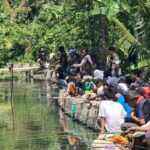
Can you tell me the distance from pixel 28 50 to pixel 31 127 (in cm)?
2649

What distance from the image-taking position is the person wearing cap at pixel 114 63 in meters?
21.2

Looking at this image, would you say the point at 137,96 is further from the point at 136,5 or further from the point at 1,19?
the point at 1,19

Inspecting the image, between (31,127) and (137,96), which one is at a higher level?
(137,96)

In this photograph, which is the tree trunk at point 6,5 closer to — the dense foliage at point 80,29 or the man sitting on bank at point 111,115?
the dense foliage at point 80,29

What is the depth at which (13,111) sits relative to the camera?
24312 mm

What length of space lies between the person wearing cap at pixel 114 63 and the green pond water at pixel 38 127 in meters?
2.10

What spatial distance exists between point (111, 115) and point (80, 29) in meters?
16.8

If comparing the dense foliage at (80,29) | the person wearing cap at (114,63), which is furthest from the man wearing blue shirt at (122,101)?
the person wearing cap at (114,63)

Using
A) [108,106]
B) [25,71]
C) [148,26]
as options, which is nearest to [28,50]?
[25,71]

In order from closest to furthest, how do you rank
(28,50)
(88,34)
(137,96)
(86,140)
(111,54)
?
1. (137,96)
2. (86,140)
3. (111,54)
4. (88,34)
5. (28,50)

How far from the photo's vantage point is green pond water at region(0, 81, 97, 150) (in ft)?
54.1

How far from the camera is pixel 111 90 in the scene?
14305mm

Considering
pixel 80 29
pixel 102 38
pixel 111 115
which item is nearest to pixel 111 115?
pixel 111 115

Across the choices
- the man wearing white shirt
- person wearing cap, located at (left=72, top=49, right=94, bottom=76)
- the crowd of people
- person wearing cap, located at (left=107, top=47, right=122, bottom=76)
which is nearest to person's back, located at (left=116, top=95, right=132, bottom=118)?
the crowd of people
